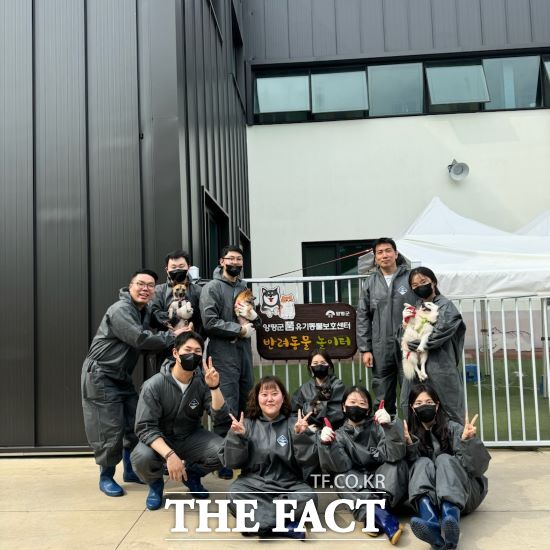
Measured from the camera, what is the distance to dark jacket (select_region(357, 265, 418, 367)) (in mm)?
4945

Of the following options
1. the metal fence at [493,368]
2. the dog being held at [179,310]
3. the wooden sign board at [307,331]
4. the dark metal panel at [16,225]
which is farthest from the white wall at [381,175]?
the dog being held at [179,310]

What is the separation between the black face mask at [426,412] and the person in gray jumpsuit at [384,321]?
101 cm

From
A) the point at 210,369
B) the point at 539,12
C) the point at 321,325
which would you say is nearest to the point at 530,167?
the point at 539,12

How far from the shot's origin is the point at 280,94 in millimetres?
14094

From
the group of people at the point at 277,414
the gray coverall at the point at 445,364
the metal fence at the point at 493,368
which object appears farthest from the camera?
the metal fence at the point at 493,368

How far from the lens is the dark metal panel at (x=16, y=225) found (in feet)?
19.1

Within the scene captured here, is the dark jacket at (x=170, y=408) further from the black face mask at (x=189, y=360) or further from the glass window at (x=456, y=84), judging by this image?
the glass window at (x=456, y=84)

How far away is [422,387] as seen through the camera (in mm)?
3984

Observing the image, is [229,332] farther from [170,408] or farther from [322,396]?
[322,396]

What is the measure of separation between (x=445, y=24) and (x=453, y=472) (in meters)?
13.3

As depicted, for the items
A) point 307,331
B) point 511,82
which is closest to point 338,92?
point 511,82

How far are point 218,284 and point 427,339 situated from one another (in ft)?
6.17

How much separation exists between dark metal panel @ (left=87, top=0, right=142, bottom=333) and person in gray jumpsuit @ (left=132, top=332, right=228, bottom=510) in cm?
189

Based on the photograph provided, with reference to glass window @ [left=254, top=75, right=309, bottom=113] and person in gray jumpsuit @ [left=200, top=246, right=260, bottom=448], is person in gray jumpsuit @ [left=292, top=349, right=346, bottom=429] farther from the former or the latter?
glass window @ [left=254, top=75, right=309, bottom=113]
